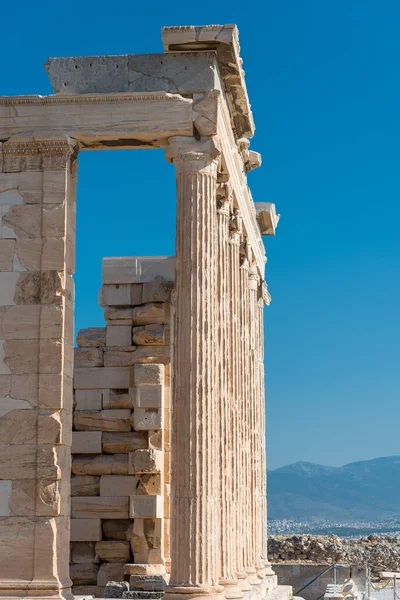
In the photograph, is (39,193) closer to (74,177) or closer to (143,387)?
(74,177)

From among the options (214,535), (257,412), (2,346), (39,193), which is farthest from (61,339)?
(257,412)

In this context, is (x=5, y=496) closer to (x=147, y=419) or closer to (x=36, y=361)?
(x=36, y=361)

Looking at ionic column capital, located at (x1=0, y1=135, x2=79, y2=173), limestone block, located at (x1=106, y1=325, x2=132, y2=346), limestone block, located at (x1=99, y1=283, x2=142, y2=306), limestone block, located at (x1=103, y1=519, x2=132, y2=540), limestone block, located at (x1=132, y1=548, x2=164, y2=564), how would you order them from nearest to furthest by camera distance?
ionic column capital, located at (x1=0, y1=135, x2=79, y2=173) < limestone block, located at (x1=132, y1=548, x2=164, y2=564) < limestone block, located at (x1=103, y1=519, x2=132, y2=540) < limestone block, located at (x1=106, y1=325, x2=132, y2=346) < limestone block, located at (x1=99, y1=283, x2=142, y2=306)

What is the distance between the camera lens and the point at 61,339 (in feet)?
64.8

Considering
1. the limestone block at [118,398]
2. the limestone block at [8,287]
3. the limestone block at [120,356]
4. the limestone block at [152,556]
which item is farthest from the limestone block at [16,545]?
the limestone block at [120,356]

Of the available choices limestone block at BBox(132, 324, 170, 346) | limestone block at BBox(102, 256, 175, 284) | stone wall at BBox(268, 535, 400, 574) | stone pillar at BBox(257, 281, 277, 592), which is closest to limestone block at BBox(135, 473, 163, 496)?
limestone block at BBox(132, 324, 170, 346)

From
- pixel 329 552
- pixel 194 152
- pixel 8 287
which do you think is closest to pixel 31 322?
pixel 8 287

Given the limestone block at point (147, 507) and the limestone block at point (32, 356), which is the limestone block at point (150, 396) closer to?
the limestone block at point (147, 507)

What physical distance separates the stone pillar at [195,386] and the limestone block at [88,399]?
7.44 metres

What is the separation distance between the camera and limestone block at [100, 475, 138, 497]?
2634cm

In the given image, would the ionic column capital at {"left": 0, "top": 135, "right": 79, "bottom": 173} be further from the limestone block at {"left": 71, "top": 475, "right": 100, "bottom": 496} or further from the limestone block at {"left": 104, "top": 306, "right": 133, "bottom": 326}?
the limestone block at {"left": 71, "top": 475, "right": 100, "bottom": 496}

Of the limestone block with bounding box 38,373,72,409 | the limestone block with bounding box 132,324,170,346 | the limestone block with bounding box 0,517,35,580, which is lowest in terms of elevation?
the limestone block with bounding box 0,517,35,580

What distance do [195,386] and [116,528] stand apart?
7938mm

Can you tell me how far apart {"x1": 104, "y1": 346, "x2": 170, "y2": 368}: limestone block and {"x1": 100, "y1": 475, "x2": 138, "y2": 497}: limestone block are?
2.69 metres
